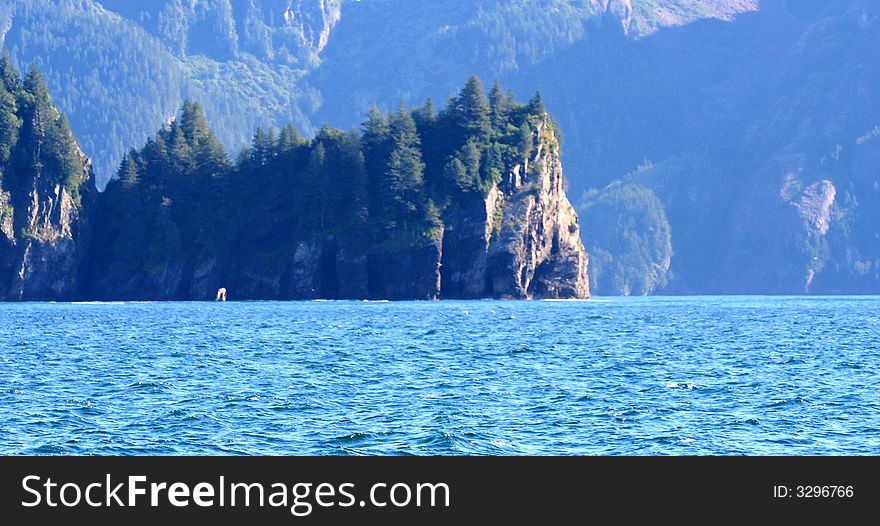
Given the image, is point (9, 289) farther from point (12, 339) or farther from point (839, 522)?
point (839, 522)

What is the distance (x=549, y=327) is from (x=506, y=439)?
236 feet

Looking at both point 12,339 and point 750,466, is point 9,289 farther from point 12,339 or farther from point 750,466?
point 750,466

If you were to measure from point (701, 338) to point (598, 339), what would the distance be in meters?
8.41

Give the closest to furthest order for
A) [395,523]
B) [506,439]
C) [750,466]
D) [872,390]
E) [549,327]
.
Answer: [395,523], [750,466], [506,439], [872,390], [549,327]

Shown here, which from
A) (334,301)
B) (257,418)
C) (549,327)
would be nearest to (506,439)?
(257,418)

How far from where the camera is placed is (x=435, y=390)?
6706 cm

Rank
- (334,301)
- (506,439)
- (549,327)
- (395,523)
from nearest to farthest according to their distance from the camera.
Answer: (395,523), (506,439), (549,327), (334,301)

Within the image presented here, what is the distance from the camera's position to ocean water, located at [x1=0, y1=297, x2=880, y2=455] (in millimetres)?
50375

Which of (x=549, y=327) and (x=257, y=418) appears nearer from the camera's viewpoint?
(x=257, y=418)

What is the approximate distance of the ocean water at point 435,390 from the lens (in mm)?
50375

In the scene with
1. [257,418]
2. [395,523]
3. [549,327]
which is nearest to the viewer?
[395,523]

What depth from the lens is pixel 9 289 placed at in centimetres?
19838

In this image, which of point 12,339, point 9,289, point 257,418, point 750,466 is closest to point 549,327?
point 12,339

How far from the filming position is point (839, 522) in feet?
96.7
